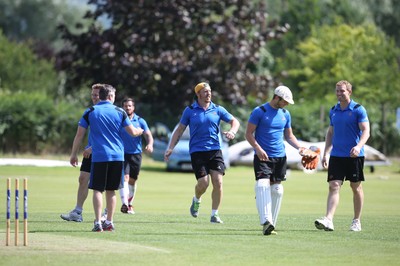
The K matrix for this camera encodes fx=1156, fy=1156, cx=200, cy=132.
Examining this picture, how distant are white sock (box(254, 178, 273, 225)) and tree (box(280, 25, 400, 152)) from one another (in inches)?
1628

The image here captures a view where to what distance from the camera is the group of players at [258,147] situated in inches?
634

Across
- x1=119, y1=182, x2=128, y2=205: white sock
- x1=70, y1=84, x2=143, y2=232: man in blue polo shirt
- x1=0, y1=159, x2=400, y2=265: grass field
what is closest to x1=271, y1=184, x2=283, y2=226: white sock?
x1=0, y1=159, x2=400, y2=265: grass field

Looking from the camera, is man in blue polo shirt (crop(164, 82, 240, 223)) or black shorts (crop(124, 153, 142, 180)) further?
black shorts (crop(124, 153, 142, 180))

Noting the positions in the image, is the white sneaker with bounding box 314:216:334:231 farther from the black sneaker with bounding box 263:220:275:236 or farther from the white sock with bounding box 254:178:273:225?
the black sneaker with bounding box 263:220:275:236

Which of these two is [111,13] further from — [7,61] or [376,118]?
[7,61]

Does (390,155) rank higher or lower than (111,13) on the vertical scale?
lower

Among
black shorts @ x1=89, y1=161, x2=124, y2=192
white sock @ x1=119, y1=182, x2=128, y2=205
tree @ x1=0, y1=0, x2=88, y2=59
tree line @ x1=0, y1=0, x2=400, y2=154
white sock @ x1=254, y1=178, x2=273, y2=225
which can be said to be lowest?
white sock @ x1=119, y1=182, x2=128, y2=205

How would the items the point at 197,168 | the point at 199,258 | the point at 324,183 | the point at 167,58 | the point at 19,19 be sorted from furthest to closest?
the point at 19,19, the point at 167,58, the point at 324,183, the point at 197,168, the point at 199,258

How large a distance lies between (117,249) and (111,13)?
36.4 metres

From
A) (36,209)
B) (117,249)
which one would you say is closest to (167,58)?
(36,209)

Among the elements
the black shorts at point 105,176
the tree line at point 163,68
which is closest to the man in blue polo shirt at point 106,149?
the black shorts at point 105,176

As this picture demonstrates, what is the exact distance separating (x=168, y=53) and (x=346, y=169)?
102 feet

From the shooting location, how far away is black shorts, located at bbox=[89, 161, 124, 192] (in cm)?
1602

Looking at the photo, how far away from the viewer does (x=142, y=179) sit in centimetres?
3578
